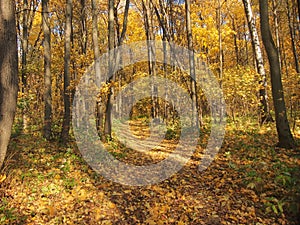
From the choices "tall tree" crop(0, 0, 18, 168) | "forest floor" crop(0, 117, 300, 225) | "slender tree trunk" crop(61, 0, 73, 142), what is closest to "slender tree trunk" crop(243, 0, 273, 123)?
"forest floor" crop(0, 117, 300, 225)

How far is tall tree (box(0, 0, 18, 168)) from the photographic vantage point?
462cm

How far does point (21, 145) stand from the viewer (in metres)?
8.44

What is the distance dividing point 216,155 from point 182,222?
13.0ft

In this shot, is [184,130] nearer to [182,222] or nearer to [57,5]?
[182,222]

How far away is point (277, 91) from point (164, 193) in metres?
4.72

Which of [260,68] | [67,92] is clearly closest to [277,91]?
[260,68]

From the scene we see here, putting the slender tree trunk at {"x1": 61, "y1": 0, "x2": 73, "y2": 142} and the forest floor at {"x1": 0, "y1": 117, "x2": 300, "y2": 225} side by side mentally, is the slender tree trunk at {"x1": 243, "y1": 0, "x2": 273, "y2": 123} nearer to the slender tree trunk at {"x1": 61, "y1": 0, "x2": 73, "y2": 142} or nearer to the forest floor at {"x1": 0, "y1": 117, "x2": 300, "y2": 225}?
the forest floor at {"x1": 0, "y1": 117, "x2": 300, "y2": 225}

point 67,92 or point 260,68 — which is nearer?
point 67,92

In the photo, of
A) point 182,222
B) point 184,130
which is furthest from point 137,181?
point 184,130

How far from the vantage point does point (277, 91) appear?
7.38m

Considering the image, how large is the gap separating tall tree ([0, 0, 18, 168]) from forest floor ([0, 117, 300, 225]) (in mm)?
1173

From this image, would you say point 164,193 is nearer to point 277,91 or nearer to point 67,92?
point 277,91

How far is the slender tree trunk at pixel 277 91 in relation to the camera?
7.31 meters

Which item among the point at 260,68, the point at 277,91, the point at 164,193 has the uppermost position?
the point at 260,68
